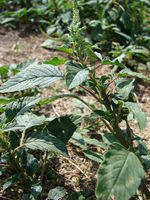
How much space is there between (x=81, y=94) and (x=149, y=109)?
442 mm

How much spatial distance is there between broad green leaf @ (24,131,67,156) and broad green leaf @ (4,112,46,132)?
4cm

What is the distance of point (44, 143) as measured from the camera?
4.28ft

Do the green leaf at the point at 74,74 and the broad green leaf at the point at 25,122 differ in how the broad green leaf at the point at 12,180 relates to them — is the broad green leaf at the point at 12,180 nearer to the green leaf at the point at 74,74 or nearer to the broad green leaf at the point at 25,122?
the broad green leaf at the point at 25,122

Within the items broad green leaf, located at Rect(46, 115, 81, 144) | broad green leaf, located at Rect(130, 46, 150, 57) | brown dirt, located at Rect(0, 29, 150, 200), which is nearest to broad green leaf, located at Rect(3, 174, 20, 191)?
brown dirt, located at Rect(0, 29, 150, 200)

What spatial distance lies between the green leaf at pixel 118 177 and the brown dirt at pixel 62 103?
18.4 inches

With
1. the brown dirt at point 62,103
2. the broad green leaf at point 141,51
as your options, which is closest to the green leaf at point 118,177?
the brown dirt at point 62,103

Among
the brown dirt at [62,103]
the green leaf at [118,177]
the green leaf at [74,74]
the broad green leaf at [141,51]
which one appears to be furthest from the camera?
the broad green leaf at [141,51]

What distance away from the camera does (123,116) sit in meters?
1.49

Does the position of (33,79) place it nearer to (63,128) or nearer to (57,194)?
(63,128)

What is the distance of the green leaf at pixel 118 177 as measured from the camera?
1.01 m

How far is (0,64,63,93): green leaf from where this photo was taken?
1317 mm

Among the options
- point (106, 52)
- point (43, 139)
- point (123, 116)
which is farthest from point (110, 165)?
point (106, 52)

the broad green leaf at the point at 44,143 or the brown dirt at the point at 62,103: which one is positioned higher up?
the broad green leaf at the point at 44,143

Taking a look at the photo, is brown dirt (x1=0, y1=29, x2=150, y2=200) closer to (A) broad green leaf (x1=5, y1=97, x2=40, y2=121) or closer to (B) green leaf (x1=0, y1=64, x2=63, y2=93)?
(A) broad green leaf (x1=5, y1=97, x2=40, y2=121)
